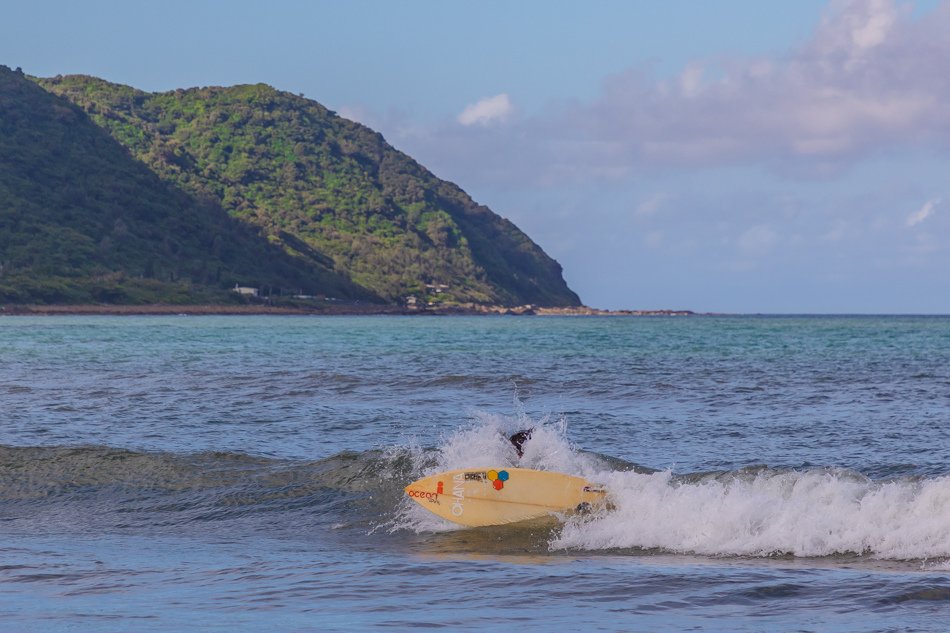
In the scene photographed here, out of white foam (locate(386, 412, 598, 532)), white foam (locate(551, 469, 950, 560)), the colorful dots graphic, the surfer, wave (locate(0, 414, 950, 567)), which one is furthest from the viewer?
white foam (locate(386, 412, 598, 532))

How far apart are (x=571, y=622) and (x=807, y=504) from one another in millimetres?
6104

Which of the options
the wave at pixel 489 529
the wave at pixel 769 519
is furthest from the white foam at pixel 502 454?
the wave at pixel 769 519

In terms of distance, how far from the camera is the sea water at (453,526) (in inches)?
447

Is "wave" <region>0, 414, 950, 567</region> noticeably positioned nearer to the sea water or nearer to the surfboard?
the sea water

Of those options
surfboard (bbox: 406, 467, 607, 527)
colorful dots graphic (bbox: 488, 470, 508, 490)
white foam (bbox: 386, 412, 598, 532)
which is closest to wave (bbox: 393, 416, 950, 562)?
surfboard (bbox: 406, 467, 607, 527)

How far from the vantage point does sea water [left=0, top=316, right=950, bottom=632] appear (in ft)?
37.2

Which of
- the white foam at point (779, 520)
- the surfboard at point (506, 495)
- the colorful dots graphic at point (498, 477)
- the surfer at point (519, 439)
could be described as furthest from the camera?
the surfer at point (519, 439)

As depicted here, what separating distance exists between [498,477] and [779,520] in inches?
164

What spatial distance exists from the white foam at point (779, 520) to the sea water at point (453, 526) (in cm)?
3

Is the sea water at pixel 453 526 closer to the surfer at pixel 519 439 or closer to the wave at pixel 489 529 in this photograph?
the wave at pixel 489 529

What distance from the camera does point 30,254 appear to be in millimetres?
181875

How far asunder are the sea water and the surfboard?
27cm

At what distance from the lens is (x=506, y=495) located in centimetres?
1666

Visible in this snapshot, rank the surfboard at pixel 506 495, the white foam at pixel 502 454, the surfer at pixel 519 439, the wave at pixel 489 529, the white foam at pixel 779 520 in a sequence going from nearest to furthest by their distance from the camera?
the white foam at pixel 779 520 → the wave at pixel 489 529 → the surfboard at pixel 506 495 → the surfer at pixel 519 439 → the white foam at pixel 502 454
